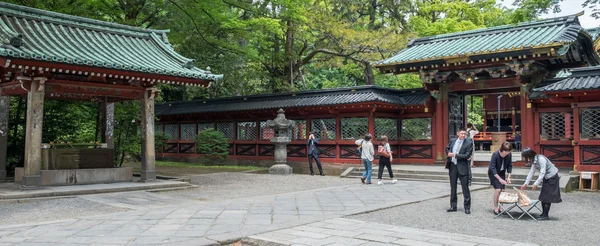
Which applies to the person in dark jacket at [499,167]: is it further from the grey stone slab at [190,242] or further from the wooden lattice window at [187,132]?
the wooden lattice window at [187,132]

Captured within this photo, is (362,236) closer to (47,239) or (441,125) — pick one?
(47,239)

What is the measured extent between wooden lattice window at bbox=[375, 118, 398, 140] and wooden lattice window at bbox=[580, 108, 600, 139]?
7.23m

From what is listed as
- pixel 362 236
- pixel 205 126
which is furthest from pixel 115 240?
pixel 205 126

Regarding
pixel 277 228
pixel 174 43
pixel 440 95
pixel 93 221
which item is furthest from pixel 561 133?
pixel 174 43

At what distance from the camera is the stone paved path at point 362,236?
6350 millimetres

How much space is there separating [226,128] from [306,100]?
18.1ft

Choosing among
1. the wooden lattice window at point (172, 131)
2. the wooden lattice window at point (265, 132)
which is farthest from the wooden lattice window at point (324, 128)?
the wooden lattice window at point (172, 131)

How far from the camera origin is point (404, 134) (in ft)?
64.4

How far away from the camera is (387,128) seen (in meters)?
19.6

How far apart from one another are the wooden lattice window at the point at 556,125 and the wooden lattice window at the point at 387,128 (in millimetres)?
5627

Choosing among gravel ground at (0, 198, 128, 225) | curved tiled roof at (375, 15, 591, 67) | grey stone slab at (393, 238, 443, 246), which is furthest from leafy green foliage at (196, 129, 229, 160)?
grey stone slab at (393, 238, 443, 246)

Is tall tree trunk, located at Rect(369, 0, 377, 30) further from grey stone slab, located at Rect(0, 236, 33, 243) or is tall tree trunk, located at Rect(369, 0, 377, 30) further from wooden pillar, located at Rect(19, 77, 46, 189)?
grey stone slab, located at Rect(0, 236, 33, 243)

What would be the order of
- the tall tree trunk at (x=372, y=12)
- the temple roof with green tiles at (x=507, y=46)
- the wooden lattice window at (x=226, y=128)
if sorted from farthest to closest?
the tall tree trunk at (x=372, y=12)
the wooden lattice window at (x=226, y=128)
the temple roof with green tiles at (x=507, y=46)

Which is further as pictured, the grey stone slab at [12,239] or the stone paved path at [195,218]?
the stone paved path at [195,218]
